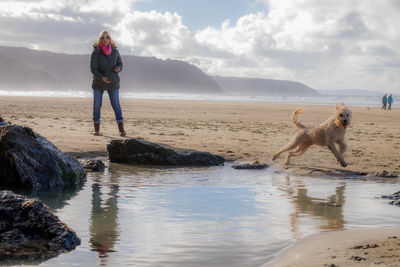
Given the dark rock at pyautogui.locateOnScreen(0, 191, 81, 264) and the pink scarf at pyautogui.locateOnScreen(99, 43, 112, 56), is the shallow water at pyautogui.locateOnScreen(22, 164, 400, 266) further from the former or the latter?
the pink scarf at pyautogui.locateOnScreen(99, 43, 112, 56)

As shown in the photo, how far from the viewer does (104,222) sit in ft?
13.8

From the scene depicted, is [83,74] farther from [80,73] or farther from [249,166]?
[249,166]

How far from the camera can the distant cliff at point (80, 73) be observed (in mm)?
125875

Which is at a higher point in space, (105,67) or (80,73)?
(80,73)

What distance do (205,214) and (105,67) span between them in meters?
6.53

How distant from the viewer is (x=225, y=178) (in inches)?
260

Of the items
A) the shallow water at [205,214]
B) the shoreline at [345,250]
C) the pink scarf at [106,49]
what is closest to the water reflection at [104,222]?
the shallow water at [205,214]

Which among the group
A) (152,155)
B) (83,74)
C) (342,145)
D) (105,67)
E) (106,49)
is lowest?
(152,155)

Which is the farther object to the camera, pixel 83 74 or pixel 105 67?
pixel 83 74

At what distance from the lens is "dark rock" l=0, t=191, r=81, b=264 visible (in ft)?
10.7

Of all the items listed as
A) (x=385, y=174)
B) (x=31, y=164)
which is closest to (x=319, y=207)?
(x=385, y=174)

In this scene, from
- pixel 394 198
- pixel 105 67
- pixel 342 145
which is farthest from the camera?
pixel 105 67

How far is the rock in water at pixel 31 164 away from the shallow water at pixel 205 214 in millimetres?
345

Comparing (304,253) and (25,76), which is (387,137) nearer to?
(304,253)
